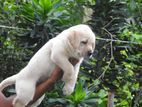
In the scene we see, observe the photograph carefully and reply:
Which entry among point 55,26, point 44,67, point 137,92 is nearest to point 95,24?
point 55,26

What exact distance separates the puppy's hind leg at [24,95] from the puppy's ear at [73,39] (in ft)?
1.33

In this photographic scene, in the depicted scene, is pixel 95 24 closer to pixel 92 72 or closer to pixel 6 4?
pixel 92 72

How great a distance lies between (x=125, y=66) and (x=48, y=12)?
1.18m

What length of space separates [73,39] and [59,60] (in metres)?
0.18

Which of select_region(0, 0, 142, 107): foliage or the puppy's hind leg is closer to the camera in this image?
the puppy's hind leg

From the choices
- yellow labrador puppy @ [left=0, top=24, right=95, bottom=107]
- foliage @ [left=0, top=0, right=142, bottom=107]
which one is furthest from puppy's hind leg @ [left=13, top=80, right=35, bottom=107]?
foliage @ [left=0, top=0, right=142, bottom=107]

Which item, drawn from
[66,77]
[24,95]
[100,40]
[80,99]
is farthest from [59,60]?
[100,40]

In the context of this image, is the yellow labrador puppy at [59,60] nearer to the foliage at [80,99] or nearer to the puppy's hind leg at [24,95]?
the puppy's hind leg at [24,95]

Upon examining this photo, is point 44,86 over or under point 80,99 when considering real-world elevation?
over

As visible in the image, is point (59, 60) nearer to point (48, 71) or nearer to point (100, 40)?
point (48, 71)

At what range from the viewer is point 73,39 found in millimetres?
2861

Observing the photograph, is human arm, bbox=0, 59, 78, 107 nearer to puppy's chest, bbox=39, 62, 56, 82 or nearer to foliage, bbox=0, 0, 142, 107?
puppy's chest, bbox=39, 62, 56, 82

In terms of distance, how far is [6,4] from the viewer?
5352mm

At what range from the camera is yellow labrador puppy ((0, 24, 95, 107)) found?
112 inches
